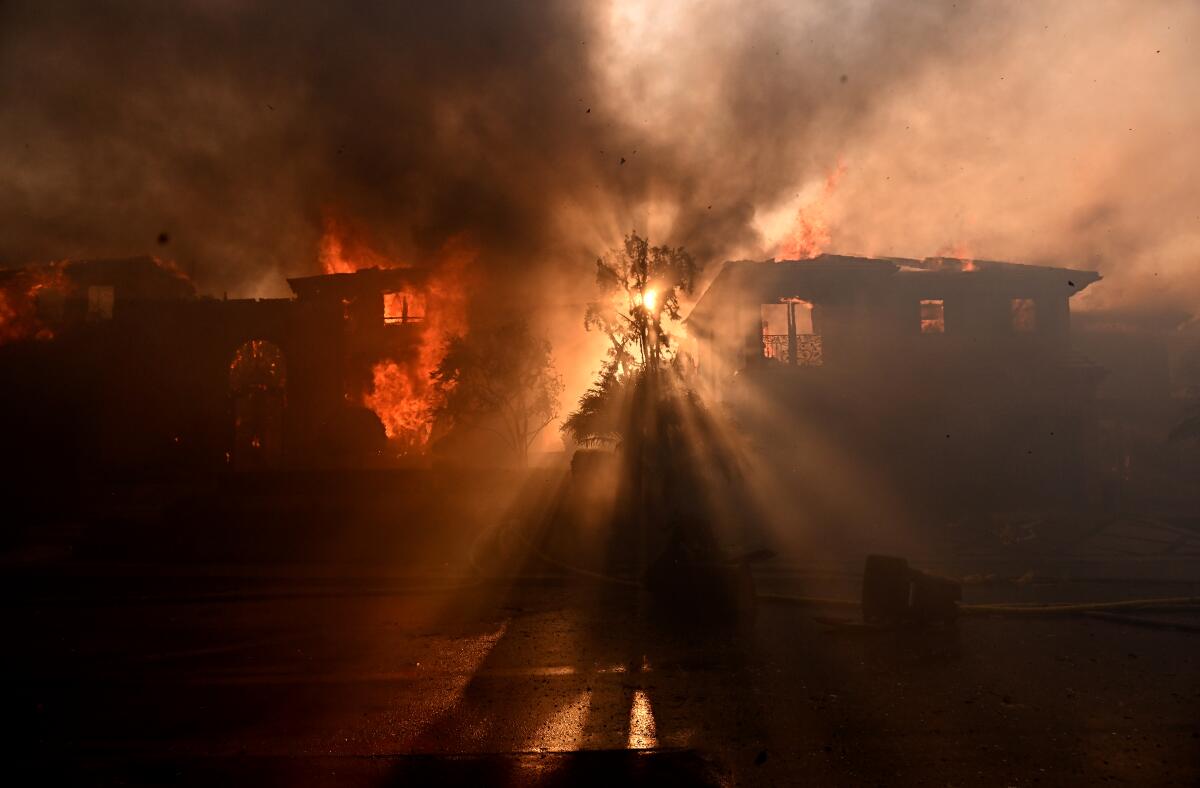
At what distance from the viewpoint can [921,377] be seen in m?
29.8

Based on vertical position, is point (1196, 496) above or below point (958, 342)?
below

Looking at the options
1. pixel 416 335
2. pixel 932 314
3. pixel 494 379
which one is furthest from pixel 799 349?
pixel 416 335

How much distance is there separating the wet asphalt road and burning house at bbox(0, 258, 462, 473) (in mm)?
21696

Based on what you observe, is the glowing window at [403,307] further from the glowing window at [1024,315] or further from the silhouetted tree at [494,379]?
the glowing window at [1024,315]

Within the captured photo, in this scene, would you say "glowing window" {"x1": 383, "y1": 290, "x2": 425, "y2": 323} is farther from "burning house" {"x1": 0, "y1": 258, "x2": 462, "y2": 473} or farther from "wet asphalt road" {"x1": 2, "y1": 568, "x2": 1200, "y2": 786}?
"wet asphalt road" {"x1": 2, "y1": 568, "x2": 1200, "y2": 786}

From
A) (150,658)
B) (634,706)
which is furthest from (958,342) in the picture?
(150,658)

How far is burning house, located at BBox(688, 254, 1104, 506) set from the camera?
28.8 metres

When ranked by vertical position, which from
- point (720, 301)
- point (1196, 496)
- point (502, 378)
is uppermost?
point (720, 301)

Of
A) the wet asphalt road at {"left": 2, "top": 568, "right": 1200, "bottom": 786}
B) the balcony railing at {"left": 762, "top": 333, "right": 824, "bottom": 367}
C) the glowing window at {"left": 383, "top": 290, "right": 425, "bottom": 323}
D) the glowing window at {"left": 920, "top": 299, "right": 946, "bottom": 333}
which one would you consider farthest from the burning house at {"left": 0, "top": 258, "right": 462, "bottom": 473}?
the wet asphalt road at {"left": 2, "top": 568, "right": 1200, "bottom": 786}

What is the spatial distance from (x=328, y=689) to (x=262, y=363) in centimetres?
3240

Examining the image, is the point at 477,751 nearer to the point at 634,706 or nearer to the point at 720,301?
the point at 634,706

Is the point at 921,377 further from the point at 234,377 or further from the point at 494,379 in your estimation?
the point at 234,377

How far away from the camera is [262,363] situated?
3809 centimetres

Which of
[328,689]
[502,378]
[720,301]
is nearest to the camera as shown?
[328,689]
